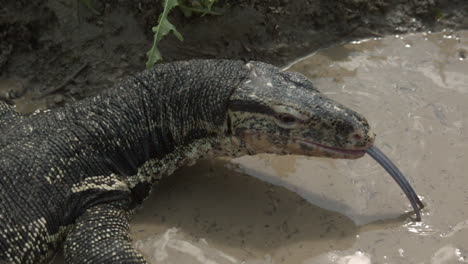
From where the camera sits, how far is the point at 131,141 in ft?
15.9

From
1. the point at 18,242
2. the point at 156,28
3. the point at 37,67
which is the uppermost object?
the point at 156,28

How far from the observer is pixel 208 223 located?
5.07 metres

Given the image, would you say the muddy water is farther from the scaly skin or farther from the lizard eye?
the lizard eye

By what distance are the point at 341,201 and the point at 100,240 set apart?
6.40 ft

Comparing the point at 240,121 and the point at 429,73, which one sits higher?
the point at 240,121

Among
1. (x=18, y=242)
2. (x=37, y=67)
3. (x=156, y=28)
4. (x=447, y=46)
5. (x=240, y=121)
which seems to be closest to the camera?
(x=18, y=242)

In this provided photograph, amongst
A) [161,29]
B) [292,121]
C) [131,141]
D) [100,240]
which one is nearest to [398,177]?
[292,121]

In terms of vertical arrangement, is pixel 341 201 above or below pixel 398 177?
below

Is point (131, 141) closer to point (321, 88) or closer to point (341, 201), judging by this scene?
point (341, 201)

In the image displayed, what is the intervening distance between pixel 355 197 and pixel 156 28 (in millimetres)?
2329

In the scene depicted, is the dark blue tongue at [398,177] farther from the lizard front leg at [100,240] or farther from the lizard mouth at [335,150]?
the lizard front leg at [100,240]

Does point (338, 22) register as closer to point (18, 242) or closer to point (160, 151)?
point (160, 151)

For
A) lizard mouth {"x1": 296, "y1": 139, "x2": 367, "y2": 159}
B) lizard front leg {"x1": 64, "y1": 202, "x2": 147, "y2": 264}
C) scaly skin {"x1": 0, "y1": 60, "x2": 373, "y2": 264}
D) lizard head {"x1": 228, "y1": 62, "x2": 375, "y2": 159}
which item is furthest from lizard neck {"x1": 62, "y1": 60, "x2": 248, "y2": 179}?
lizard mouth {"x1": 296, "y1": 139, "x2": 367, "y2": 159}

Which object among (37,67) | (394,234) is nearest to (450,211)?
(394,234)
